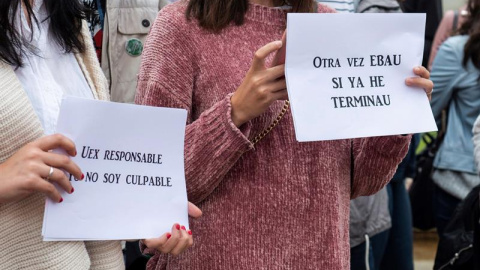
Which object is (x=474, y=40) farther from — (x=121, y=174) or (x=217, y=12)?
(x=121, y=174)

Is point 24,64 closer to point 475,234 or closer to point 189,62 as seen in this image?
point 189,62

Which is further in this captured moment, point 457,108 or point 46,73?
point 457,108

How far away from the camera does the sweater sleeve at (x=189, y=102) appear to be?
214 centimetres

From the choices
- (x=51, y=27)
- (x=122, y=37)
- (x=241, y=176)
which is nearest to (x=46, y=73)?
(x=51, y=27)

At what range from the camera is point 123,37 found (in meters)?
3.26

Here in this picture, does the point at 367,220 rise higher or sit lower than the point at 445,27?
higher

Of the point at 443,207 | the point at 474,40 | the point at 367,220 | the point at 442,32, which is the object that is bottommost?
the point at 442,32

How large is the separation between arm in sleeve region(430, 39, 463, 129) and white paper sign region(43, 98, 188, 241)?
278 cm

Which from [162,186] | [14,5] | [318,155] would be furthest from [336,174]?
[14,5]

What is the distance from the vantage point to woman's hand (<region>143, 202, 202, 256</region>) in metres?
2.05

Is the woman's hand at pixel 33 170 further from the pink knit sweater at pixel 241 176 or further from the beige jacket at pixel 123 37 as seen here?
the beige jacket at pixel 123 37

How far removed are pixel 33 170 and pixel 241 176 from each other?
21.9 inches

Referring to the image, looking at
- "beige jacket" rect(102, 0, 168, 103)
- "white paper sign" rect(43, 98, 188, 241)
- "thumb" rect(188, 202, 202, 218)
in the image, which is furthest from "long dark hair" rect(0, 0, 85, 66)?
"beige jacket" rect(102, 0, 168, 103)

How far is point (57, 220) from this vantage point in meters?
1.94
